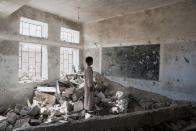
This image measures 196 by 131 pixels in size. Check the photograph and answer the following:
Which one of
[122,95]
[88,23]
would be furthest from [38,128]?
[88,23]

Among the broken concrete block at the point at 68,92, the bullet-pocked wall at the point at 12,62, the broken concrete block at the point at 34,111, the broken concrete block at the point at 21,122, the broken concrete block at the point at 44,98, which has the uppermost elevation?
the bullet-pocked wall at the point at 12,62

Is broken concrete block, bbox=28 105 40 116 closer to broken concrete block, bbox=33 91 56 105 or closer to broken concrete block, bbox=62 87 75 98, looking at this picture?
broken concrete block, bbox=33 91 56 105

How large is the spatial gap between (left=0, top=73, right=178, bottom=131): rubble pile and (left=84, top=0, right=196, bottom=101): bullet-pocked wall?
1.72 feet

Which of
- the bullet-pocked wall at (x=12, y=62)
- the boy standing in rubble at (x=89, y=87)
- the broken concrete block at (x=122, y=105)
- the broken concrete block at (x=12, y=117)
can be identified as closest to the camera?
the broken concrete block at (x=12, y=117)

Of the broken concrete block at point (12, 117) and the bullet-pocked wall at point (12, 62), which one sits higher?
the bullet-pocked wall at point (12, 62)

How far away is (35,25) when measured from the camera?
507 cm

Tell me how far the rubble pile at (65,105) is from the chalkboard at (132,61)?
28.9 inches

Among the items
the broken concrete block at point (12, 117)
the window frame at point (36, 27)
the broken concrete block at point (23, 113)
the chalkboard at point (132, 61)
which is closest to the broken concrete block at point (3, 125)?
the broken concrete block at point (12, 117)

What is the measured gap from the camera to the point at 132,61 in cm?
522

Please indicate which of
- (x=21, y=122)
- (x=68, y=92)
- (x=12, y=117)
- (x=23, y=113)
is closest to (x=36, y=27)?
(x=68, y=92)

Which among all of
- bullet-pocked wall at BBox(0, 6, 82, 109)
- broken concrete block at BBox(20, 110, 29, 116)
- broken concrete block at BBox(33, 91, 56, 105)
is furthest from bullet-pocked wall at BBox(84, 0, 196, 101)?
broken concrete block at BBox(20, 110, 29, 116)

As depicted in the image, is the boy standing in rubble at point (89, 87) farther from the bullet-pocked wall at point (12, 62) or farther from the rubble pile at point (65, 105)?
the bullet-pocked wall at point (12, 62)

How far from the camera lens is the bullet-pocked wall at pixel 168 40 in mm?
4059

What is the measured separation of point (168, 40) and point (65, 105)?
4.09 meters
